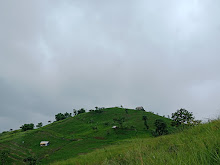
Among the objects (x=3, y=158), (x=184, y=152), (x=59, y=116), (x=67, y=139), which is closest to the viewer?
(x=184, y=152)

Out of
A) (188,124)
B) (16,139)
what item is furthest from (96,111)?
(188,124)

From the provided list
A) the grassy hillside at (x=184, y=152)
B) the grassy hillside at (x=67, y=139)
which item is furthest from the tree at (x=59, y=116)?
the grassy hillside at (x=184, y=152)

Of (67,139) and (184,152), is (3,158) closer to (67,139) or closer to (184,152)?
(67,139)

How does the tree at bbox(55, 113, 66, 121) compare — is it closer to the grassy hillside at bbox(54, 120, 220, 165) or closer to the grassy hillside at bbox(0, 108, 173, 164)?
the grassy hillside at bbox(0, 108, 173, 164)

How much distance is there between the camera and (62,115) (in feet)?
496

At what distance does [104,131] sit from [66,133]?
25.3 meters

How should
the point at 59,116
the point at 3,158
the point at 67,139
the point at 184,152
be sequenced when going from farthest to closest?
the point at 59,116
the point at 67,139
the point at 3,158
the point at 184,152

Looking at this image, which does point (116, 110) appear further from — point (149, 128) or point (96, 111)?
point (149, 128)

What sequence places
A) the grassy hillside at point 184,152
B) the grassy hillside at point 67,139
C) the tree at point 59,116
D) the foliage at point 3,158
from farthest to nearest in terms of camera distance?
1. the tree at point 59,116
2. the grassy hillside at point 67,139
3. the foliage at point 3,158
4. the grassy hillside at point 184,152

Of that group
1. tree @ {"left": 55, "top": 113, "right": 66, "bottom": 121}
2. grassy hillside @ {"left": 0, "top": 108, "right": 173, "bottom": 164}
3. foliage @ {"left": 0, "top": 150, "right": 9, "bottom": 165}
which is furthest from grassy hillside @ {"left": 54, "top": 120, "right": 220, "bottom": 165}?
tree @ {"left": 55, "top": 113, "right": 66, "bottom": 121}

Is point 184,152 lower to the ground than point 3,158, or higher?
lower

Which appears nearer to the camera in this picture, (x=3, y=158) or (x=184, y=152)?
(x=184, y=152)

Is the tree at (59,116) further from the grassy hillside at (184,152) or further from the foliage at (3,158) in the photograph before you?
the grassy hillside at (184,152)

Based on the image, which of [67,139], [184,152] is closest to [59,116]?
[67,139]
